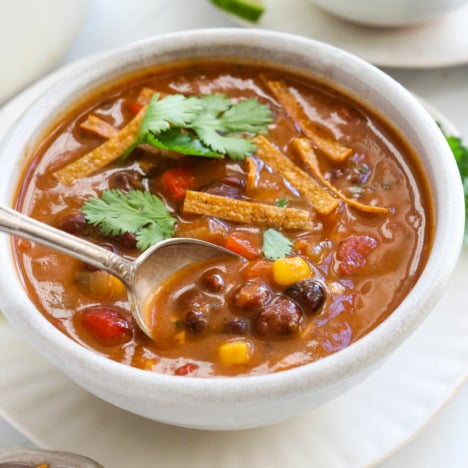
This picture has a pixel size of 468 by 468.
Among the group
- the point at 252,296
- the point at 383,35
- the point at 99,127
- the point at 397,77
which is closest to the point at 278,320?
the point at 252,296

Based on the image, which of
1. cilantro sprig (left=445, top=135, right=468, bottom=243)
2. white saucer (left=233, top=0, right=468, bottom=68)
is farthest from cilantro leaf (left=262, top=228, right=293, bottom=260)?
white saucer (left=233, top=0, right=468, bottom=68)

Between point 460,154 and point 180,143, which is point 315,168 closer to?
point 180,143

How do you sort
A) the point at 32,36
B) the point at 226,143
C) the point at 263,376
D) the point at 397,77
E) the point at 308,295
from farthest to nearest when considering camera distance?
the point at 397,77, the point at 32,36, the point at 226,143, the point at 308,295, the point at 263,376

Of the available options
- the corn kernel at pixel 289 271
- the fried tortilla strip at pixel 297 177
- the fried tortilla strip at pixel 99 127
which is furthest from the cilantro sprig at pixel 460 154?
the fried tortilla strip at pixel 99 127

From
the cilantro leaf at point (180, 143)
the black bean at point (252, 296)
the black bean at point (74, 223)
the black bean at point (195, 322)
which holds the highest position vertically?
the cilantro leaf at point (180, 143)

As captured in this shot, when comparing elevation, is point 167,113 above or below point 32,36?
below

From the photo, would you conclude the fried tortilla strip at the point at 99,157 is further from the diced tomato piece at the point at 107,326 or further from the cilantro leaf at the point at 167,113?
the diced tomato piece at the point at 107,326

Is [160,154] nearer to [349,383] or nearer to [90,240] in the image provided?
[90,240]

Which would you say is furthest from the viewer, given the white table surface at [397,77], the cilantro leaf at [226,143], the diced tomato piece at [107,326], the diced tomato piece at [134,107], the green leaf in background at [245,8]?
the green leaf in background at [245,8]
